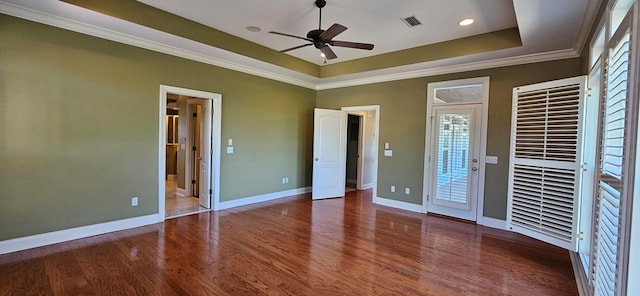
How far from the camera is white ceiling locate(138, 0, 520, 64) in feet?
11.1

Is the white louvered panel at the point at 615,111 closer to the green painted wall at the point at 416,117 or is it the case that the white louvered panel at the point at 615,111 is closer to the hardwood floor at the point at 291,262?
the hardwood floor at the point at 291,262

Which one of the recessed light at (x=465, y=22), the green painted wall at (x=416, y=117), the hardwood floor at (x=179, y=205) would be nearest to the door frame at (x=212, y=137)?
the hardwood floor at (x=179, y=205)

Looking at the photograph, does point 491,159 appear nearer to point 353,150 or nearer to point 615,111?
point 615,111

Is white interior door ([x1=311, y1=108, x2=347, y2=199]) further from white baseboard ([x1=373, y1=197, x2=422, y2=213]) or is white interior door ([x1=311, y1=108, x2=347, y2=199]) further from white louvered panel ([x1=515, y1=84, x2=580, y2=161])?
white louvered panel ([x1=515, y1=84, x2=580, y2=161])

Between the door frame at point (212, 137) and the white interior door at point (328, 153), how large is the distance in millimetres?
2026

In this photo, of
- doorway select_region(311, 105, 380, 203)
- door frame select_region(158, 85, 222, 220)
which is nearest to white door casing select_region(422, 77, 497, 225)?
doorway select_region(311, 105, 380, 203)

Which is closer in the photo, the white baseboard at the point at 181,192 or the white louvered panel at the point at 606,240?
the white louvered panel at the point at 606,240

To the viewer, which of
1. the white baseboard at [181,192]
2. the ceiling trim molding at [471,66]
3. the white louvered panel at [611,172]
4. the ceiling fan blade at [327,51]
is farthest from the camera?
the white baseboard at [181,192]

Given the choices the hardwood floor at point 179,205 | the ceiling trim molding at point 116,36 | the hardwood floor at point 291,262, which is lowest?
the hardwood floor at point 291,262

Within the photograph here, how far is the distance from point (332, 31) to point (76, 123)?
3340 mm

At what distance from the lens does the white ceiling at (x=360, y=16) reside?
3377 mm

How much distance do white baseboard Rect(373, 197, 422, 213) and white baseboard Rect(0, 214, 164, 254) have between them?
3989 millimetres

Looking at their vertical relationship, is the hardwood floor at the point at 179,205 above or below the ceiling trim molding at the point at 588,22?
below

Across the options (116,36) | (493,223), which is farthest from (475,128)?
(116,36)
